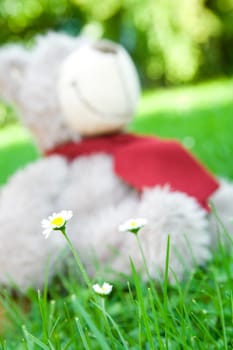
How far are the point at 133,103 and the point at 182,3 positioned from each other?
Result: 891 centimetres

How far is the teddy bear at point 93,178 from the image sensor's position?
129 centimetres

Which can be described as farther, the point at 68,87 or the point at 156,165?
the point at 68,87

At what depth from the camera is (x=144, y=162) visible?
1454mm

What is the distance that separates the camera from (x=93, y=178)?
1.49 metres

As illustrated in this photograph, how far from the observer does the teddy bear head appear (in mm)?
1564

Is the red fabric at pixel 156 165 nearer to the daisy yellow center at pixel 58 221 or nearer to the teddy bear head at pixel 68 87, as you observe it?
the teddy bear head at pixel 68 87

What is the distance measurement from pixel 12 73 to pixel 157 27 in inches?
356

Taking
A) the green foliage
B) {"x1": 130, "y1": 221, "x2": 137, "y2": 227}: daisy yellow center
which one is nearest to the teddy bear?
{"x1": 130, "y1": 221, "x2": 137, "y2": 227}: daisy yellow center

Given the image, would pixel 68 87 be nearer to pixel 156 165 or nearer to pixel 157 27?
pixel 156 165

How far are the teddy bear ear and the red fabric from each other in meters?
0.24

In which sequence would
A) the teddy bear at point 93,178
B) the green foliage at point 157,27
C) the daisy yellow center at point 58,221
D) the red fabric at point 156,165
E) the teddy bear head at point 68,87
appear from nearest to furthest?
the daisy yellow center at point 58,221 < the teddy bear at point 93,178 < the red fabric at point 156,165 < the teddy bear head at point 68,87 < the green foliage at point 157,27

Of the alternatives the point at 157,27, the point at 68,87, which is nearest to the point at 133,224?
the point at 68,87

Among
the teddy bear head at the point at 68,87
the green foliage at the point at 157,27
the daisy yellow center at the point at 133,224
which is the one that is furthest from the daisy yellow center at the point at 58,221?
the green foliage at the point at 157,27

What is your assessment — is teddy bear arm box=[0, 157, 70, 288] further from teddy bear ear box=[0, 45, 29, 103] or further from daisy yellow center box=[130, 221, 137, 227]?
daisy yellow center box=[130, 221, 137, 227]
